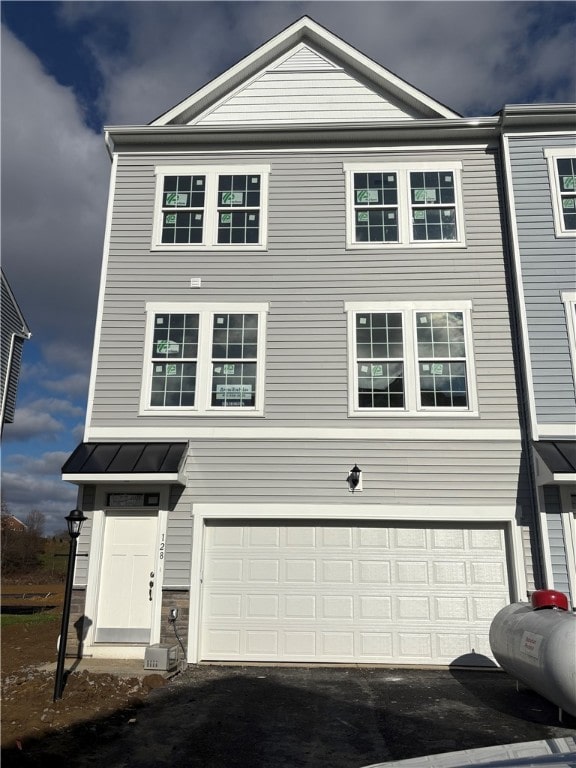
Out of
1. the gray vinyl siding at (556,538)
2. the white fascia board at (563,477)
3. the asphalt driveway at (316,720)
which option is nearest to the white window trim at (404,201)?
the white fascia board at (563,477)

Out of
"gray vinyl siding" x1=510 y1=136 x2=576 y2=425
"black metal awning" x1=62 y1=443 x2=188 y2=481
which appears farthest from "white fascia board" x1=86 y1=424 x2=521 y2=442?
"gray vinyl siding" x1=510 y1=136 x2=576 y2=425

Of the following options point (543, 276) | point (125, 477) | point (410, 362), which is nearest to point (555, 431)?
point (410, 362)

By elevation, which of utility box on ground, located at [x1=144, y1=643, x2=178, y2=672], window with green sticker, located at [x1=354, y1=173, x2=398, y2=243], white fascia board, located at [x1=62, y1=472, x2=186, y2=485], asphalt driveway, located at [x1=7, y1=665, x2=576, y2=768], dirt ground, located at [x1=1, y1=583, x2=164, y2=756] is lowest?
asphalt driveway, located at [x1=7, y1=665, x2=576, y2=768]

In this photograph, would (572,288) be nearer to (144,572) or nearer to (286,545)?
(286,545)

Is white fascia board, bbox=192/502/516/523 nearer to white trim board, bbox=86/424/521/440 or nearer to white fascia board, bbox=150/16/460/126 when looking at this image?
white trim board, bbox=86/424/521/440

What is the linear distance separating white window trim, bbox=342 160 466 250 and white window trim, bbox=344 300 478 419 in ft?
3.55

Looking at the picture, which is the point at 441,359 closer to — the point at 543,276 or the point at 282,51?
the point at 543,276

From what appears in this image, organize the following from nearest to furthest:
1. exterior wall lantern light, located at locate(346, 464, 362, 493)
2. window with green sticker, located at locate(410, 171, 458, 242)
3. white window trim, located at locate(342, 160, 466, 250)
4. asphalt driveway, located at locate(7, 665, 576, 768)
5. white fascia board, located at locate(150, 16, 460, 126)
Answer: asphalt driveway, located at locate(7, 665, 576, 768) < exterior wall lantern light, located at locate(346, 464, 362, 493) < white window trim, located at locate(342, 160, 466, 250) < window with green sticker, located at locate(410, 171, 458, 242) < white fascia board, located at locate(150, 16, 460, 126)

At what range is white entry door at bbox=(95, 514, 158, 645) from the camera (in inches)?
346

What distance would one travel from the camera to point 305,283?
10.2 meters

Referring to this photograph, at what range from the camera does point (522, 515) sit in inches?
353

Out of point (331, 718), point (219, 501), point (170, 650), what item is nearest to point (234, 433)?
point (219, 501)

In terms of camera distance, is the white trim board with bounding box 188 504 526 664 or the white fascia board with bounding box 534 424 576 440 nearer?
the white trim board with bounding box 188 504 526 664

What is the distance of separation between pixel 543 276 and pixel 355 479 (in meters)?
4.64
